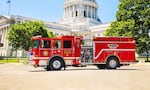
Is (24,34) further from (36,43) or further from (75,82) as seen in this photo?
(75,82)

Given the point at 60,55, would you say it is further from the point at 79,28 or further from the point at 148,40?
the point at 79,28

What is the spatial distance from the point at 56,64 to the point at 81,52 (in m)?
2.56

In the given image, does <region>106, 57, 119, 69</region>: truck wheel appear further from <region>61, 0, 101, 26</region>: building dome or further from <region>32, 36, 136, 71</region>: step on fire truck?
<region>61, 0, 101, 26</region>: building dome

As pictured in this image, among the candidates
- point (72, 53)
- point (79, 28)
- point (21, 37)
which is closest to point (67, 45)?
point (72, 53)

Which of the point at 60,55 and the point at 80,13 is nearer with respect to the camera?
the point at 60,55

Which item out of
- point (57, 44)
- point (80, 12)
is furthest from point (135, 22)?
point (80, 12)

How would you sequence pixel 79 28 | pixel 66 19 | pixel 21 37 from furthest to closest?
pixel 66 19 < pixel 79 28 < pixel 21 37

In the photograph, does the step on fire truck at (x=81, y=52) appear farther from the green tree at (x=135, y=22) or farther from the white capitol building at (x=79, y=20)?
the white capitol building at (x=79, y=20)

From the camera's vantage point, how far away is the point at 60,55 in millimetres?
21781

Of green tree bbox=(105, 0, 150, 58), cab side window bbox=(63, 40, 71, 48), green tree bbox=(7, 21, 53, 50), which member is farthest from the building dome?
cab side window bbox=(63, 40, 71, 48)

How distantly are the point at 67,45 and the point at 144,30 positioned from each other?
90.4 ft

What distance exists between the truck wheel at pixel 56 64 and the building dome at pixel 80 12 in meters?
108

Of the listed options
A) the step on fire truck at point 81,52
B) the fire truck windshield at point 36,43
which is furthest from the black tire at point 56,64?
the fire truck windshield at point 36,43

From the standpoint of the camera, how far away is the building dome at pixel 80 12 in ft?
435
